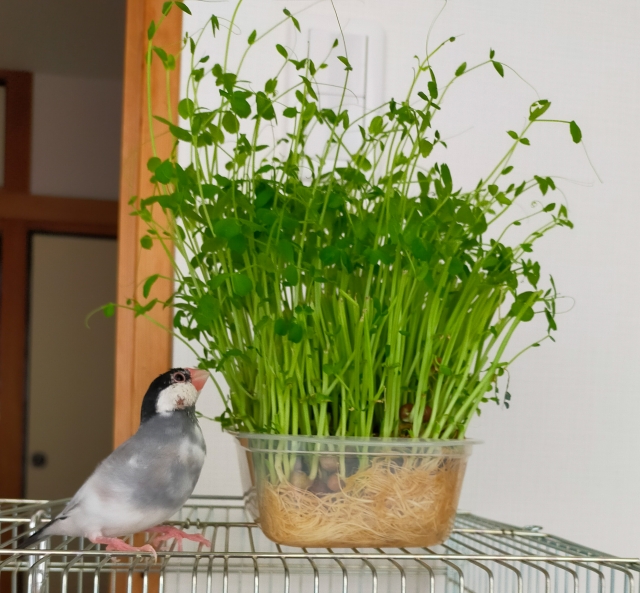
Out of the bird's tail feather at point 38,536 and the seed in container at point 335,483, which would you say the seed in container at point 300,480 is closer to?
the seed in container at point 335,483

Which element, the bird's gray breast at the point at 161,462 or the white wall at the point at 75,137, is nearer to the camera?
the bird's gray breast at the point at 161,462

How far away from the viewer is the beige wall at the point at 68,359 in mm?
2820

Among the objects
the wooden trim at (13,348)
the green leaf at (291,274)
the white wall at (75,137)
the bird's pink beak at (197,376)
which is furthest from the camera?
the white wall at (75,137)

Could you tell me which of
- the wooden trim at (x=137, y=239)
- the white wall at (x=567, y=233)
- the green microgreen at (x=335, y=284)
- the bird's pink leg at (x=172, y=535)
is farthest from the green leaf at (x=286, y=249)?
the white wall at (x=567, y=233)

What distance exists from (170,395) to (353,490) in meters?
0.18

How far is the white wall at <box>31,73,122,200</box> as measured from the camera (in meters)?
2.82

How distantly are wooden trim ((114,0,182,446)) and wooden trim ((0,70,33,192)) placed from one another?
6.65ft

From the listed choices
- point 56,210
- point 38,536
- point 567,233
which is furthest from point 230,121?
point 56,210

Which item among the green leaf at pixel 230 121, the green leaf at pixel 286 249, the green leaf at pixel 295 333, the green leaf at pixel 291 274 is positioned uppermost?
the green leaf at pixel 230 121

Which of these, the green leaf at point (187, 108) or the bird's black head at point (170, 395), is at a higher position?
the green leaf at point (187, 108)

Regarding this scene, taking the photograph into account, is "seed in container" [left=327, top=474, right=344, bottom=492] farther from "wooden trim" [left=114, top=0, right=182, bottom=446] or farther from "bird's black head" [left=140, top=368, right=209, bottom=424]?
"wooden trim" [left=114, top=0, right=182, bottom=446]

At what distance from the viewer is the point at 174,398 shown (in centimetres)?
61

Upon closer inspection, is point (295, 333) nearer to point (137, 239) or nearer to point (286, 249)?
point (286, 249)

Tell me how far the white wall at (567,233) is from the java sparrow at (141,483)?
0.53 m
